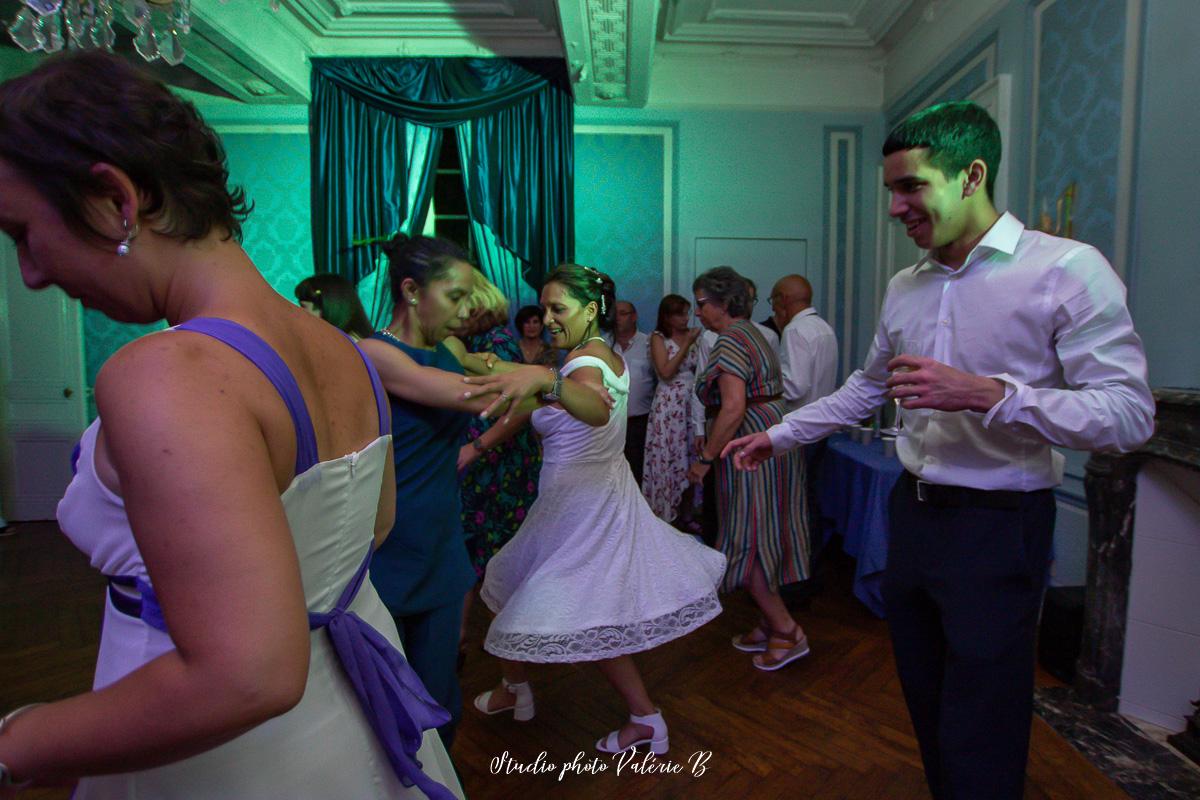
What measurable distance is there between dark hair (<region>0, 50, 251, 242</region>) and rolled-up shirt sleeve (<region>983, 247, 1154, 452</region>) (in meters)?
1.18

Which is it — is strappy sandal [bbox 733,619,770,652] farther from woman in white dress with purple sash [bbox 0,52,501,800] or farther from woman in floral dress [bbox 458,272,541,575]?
woman in white dress with purple sash [bbox 0,52,501,800]

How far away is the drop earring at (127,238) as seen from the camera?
0.58 meters

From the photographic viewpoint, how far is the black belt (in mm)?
1314

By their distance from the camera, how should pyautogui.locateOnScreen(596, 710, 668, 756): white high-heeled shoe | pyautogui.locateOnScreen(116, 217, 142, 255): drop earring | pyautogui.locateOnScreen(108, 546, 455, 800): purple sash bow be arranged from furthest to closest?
pyautogui.locateOnScreen(596, 710, 668, 756): white high-heeled shoe < pyautogui.locateOnScreen(108, 546, 455, 800): purple sash bow < pyautogui.locateOnScreen(116, 217, 142, 255): drop earring

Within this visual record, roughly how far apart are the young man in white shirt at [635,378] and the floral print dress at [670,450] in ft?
1.14

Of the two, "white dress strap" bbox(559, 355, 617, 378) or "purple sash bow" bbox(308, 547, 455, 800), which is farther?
"white dress strap" bbox(559, 355, 617, 378)

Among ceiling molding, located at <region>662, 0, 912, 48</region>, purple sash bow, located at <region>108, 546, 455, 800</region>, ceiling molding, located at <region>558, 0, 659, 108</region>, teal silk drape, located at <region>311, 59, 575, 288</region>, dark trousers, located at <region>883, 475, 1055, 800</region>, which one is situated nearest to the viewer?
purple sash bow, located at <region>108, 546, 455, 800</region>

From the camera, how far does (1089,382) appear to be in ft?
3.99

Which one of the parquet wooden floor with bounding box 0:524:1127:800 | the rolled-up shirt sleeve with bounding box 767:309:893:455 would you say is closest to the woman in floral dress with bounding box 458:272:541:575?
the parquet wooden floor with bounding box 0:524:1127:800

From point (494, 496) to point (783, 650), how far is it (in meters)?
1.28

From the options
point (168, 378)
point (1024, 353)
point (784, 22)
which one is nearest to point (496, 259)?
point (784, 22)

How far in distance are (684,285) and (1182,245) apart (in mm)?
3200

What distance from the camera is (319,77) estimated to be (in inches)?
201

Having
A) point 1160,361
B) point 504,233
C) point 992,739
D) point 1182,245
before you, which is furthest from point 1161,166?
point 504,233
